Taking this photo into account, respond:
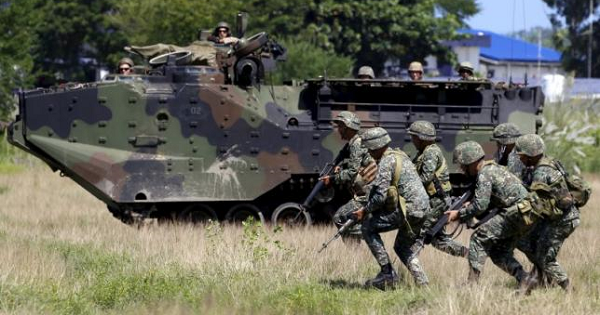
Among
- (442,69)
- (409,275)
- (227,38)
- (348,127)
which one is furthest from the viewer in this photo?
(442,69)

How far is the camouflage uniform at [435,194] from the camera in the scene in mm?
11641

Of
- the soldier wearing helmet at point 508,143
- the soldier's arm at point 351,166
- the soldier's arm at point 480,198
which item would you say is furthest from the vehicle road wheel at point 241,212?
the soldier's arm at point 480,198

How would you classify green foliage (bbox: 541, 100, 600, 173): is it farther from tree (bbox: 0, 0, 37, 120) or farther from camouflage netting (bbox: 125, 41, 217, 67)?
tree (bbox: 0, 0, 37, 120)

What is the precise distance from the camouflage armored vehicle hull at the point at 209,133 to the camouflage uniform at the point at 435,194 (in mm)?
4280

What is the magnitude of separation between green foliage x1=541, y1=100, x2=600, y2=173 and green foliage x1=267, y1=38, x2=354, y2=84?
29.5 feet

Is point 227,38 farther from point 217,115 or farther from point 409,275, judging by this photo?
point 409,275

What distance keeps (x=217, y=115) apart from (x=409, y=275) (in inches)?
209

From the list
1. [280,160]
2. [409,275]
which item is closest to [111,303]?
[409,275]

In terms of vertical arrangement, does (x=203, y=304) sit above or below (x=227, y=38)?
below

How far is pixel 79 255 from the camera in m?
12.7

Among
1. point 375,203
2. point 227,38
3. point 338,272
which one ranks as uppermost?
point 227,38

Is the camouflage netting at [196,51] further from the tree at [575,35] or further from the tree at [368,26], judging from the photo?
→ the tree at [575,35]

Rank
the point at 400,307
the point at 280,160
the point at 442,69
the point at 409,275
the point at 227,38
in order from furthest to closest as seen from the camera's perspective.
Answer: the point at 442,69, the point at 227,38, the point at 280,160, the point at 409,275, the point at 400,307

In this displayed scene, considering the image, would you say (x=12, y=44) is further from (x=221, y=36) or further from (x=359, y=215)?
(x=359, y=215)
